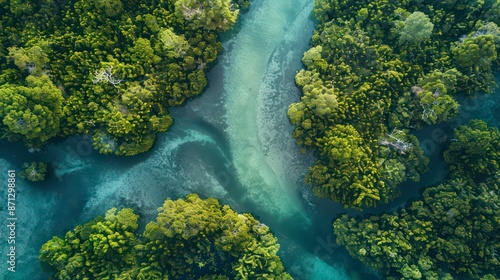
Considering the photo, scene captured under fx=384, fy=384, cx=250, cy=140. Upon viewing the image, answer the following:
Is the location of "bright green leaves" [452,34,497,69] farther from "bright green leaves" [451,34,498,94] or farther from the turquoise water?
the turquoise water

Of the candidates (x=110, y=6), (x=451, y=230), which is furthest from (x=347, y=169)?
(x=110, y=6)

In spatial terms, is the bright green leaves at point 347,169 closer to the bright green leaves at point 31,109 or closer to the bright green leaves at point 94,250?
the bright green leaves at point 94,250

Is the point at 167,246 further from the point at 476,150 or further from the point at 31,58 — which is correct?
the point at 476,150

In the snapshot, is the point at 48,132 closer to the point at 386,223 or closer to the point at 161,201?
the point at 161,201

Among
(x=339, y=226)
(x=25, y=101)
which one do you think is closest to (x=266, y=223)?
(x=339, y=226)

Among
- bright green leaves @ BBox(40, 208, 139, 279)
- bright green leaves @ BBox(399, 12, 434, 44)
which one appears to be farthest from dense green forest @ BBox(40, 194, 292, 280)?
bright green leaves @ BBox(399, 12, 434, 44)

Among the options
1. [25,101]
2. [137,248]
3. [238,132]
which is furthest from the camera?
[238,132]

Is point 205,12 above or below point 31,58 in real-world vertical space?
above
